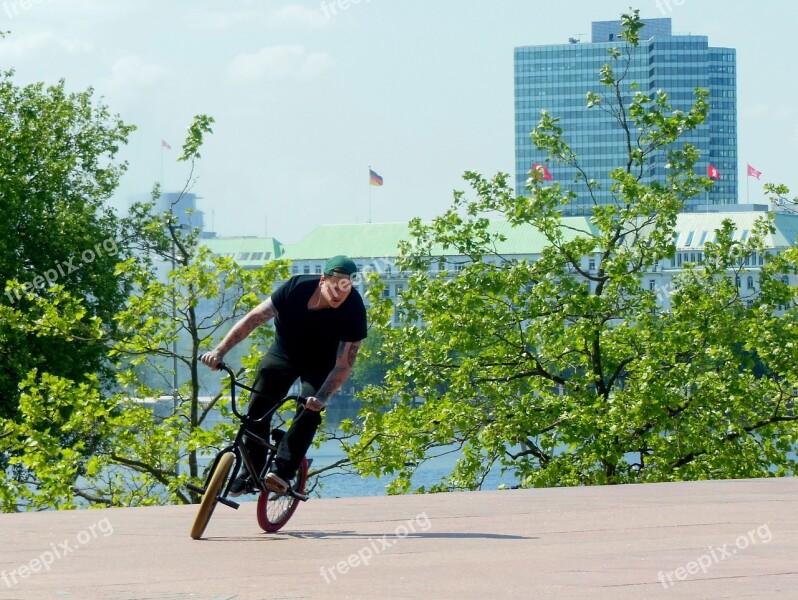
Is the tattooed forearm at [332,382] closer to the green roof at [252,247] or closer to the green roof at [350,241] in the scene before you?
the green roof at [350,241]

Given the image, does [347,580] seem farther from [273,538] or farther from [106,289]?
[106,289]

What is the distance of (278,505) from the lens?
8109 millimetres

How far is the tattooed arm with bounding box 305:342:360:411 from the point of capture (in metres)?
7.73

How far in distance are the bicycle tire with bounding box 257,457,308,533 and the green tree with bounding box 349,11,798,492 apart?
1017 cm

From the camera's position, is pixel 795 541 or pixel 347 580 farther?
pixel 795 541

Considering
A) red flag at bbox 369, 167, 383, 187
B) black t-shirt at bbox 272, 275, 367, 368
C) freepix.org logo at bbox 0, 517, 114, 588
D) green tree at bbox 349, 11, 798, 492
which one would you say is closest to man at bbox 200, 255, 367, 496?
black t-shirt at bbox 272, 275, 367, 368

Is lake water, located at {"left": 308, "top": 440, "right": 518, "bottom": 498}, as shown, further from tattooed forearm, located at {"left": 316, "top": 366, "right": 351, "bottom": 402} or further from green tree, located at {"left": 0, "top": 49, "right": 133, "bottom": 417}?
tattooed forearm, located at {"left": 316, "top": 366, "right": 351, "bottom": 402}

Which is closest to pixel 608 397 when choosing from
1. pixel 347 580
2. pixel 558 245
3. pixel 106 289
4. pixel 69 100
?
pixel 558 245

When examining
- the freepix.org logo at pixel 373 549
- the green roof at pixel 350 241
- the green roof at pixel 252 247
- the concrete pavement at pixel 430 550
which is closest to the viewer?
the concrete pavement at pixel 430 550

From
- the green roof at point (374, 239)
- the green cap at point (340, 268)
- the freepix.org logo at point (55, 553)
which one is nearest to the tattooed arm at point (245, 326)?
the green cap at point (340, 268)

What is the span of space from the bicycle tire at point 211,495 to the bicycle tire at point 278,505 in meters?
0.38

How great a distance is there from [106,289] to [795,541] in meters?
27.4

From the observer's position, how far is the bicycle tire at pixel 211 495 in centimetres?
753

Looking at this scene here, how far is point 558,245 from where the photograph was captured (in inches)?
789
